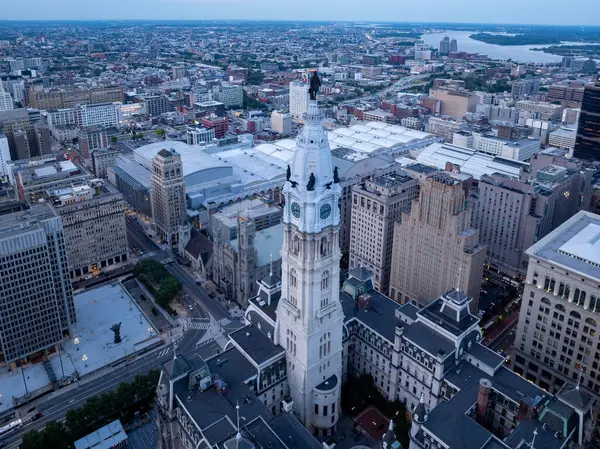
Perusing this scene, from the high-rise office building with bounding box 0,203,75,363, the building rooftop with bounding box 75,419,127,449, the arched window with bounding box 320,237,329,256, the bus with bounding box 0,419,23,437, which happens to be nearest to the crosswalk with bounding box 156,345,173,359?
the high-rise office building with bounding box 0,203,75,363

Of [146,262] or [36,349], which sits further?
[146,262]

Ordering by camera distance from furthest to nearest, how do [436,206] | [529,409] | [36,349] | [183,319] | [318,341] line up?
[183,319] < [436,206] < [36,349] < [318,341] < [529,409]

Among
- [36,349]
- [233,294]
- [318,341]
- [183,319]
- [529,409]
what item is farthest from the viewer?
[233,294]

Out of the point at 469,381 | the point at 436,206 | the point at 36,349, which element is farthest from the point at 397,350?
the point at 36,349

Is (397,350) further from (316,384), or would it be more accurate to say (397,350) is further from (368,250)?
(368,250)

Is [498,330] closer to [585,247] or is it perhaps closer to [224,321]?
[585,247]

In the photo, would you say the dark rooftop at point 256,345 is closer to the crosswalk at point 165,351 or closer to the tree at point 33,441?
the crosswalk at point 165,351

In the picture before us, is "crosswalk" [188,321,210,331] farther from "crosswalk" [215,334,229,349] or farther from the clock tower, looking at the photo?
the clock tower

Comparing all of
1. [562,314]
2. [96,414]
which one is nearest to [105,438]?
[96,414]
